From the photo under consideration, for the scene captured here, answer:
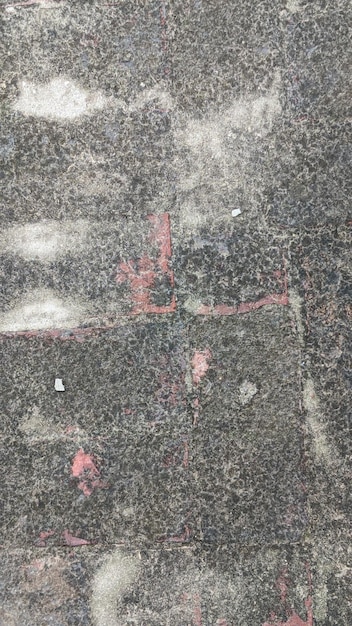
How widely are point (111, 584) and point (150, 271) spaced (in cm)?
114

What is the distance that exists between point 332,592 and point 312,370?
776 mm

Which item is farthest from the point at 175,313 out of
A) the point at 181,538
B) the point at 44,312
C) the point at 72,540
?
the point at 72,540

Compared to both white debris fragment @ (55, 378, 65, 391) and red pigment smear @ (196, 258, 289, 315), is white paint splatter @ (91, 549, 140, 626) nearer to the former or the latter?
white debris fragment @ (55, 378, 65, 391)

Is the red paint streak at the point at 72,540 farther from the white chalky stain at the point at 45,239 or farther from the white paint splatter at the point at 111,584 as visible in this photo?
the white chalky stain at the point at 45,239

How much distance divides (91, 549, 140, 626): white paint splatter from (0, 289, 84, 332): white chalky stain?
861mm

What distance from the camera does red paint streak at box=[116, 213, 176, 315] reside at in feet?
6.72

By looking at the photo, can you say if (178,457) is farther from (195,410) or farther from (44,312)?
(44,312)

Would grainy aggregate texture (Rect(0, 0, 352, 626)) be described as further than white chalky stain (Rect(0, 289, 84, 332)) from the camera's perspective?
No

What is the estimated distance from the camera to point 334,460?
77.7 inches

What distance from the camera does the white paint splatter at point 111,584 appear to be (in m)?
2.01

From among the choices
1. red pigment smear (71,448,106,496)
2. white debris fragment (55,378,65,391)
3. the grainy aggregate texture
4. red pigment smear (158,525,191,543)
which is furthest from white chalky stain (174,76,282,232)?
red pigment smear (158,525,191,543)

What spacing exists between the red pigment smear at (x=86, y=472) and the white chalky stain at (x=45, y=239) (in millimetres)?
737

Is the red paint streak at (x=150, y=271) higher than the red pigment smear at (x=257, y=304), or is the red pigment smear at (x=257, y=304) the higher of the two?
the red paint streak at (x=150, y=271)

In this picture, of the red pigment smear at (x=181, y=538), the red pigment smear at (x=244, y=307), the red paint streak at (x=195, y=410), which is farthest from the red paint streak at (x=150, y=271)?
the red pigment smear at (x=181, y=538)
